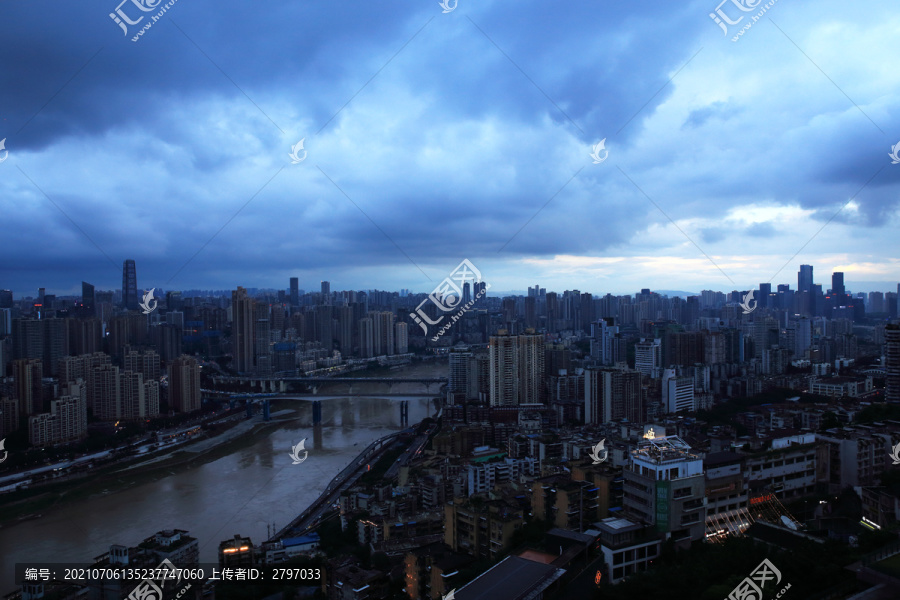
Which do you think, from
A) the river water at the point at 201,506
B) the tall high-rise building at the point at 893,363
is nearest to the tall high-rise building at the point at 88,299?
the river water at the point at 201,506

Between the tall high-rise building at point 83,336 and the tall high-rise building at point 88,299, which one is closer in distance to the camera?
the tall high-rise building at point 83,336

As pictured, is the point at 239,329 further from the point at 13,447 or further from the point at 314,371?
the point at 13,447

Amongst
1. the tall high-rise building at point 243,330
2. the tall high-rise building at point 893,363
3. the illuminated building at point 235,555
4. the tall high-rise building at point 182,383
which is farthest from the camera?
the tall high-rise building at point 243,330

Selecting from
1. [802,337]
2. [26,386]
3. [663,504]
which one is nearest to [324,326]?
[26,386]

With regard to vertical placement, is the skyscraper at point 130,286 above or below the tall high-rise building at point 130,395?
above

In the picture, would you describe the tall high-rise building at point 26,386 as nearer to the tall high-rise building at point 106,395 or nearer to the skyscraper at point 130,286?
the tall high-rise building at point 106,395

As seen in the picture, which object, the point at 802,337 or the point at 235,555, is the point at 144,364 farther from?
the point at 802,337

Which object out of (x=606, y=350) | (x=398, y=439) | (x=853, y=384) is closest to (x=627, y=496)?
(x=398, y=439)
